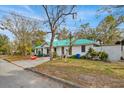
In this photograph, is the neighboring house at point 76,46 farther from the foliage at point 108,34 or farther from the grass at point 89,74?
the grass at point 89,74

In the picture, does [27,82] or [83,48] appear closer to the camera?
[27,82]

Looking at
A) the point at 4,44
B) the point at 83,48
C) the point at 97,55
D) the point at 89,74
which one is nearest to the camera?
the point at 89,74

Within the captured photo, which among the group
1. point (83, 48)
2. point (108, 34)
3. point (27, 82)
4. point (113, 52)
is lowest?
point (27, 82)

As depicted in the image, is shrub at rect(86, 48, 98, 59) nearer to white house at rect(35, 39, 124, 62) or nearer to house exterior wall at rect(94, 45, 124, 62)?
white house at rect(35, 39, 124, 62)

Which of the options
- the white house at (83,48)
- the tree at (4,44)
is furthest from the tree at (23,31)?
the tree at (4,44)

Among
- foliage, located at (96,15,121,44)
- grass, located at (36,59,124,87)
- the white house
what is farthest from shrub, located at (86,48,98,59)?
foliage, located at (96,15,121,44)

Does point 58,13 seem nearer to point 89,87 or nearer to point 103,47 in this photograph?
point 103,47

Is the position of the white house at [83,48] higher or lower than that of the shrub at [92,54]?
higher

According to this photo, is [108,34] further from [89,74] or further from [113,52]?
[89,74]

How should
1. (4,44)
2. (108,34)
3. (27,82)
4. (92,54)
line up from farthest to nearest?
(4,44)
(108,34)
(92,54)
(27,82)

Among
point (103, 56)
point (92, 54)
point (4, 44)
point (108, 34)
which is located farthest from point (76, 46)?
point (4, 44)

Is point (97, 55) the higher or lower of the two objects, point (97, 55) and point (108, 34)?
the lower
